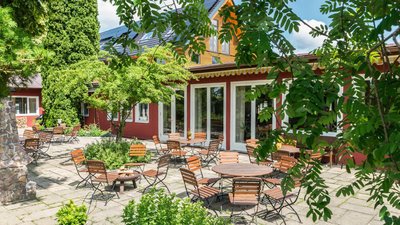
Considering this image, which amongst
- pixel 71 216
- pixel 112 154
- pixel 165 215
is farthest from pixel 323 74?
pixel 112 154

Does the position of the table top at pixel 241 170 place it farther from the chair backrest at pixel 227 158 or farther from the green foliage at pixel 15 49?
the green foliage at pixel 15 49

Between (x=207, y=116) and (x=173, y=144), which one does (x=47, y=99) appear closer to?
(x=207, y=116)

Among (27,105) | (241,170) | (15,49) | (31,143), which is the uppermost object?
(27,105)

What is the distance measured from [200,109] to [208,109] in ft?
2.13

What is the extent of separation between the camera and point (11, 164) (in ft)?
24.3

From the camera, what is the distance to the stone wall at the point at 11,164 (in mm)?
7324

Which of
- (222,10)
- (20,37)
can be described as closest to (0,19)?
(20,37)

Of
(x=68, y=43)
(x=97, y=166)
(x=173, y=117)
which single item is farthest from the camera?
(x=68, y=43)

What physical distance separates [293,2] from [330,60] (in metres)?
0.55

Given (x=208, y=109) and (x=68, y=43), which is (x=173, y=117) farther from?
(x=68, y=43)

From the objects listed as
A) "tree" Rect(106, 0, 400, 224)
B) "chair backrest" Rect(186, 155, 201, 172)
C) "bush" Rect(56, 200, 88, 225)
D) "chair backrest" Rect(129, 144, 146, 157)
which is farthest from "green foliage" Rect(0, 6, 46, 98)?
"chair backrest" Rect(129, 144, 146, 157)

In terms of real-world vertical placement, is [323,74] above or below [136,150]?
above

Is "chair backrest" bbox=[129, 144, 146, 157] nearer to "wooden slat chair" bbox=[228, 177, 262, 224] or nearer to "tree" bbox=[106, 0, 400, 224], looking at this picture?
"wooden slat chair" bbox=[228, 177, 262, 224]

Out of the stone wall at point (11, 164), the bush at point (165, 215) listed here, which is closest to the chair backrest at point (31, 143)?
the stone wall at point (11, 164)
